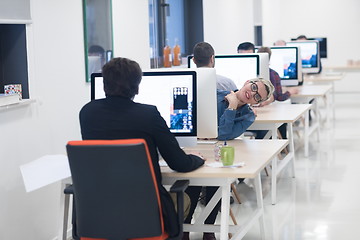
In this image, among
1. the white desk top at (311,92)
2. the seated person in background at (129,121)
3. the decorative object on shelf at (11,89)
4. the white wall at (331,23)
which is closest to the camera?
the seated person in background at (129,121)

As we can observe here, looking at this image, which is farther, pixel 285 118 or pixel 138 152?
pixel 285 118

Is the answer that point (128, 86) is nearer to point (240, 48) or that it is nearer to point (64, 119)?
point (64, 119)

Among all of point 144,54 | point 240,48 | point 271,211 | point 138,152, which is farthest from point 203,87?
point 240,48

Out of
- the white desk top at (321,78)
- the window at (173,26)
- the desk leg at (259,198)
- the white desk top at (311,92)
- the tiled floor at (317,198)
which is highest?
the window at (173,26)

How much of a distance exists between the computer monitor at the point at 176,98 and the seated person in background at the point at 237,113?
46 centimetres

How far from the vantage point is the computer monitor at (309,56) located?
918 centimetres

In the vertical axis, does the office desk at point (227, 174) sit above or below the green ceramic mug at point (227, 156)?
below

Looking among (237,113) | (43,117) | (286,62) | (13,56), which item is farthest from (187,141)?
(286,62)

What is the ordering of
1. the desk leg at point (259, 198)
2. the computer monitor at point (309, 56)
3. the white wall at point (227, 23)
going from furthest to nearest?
the computer monitor at point (309, 56)
the white wall at point (227, 23)
the desk leg at point (259, 198)

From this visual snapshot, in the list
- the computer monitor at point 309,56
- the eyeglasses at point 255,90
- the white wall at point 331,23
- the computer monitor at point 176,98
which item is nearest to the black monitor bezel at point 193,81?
the computer monitor at point 176,98

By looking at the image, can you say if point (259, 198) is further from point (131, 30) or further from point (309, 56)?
point (309, 56)

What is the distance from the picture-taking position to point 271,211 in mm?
5125

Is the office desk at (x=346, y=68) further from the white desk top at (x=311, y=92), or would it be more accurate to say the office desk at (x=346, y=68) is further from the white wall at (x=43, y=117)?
the white wall at (x=43, y=117)

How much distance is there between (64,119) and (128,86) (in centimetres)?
153
